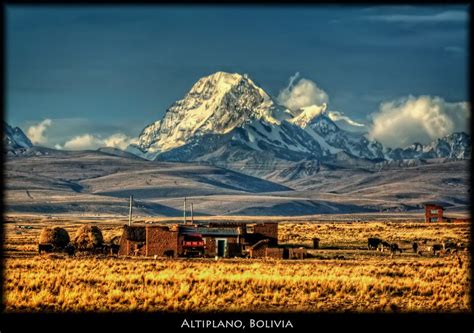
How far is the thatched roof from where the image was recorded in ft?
196

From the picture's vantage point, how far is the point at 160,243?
183ft

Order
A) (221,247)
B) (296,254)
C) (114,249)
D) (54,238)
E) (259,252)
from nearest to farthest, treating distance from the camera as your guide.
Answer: (296,254) → (259,252) → (221,247) → (114,249) → (54,238)

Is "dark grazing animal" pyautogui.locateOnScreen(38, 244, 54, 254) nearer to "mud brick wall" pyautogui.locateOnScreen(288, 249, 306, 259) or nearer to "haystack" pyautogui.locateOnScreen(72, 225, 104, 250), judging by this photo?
"haystack" pyautogui.locateOnScreen(72, 225, 104, 250)

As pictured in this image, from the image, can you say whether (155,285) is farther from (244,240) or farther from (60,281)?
(244,240)

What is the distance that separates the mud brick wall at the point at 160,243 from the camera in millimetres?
55625

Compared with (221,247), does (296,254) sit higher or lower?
lower

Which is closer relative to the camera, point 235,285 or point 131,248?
point 235,285

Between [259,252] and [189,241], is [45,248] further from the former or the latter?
[259,252]

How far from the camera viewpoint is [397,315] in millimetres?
24594

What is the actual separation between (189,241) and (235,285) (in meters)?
22.5

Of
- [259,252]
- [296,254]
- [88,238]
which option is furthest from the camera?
[88,238]

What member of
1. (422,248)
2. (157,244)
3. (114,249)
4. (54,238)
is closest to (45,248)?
(114,249)

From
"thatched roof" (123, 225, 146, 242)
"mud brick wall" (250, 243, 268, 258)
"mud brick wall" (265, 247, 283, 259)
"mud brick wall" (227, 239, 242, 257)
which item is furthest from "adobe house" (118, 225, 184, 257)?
"mud brick wall" (265, 247, 283, 259)

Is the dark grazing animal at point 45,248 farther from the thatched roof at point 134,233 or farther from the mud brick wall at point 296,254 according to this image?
the mud brick wall at point 296,254
